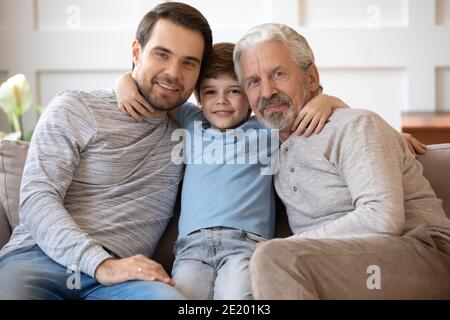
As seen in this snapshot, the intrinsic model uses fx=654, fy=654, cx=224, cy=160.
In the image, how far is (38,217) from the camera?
143 centimetres

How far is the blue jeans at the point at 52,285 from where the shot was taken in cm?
130

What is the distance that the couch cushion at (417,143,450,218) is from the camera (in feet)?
5.35

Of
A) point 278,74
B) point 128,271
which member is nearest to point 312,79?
point 278,74

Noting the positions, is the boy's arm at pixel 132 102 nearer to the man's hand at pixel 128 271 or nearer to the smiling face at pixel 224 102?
the smiling face at pixel 224 102

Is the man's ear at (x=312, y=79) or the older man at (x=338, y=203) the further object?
the man's ear at (x=312, y=79)

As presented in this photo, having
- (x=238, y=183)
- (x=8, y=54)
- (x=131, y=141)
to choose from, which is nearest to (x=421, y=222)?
(x=238, y=183)

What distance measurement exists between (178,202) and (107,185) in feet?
0.72

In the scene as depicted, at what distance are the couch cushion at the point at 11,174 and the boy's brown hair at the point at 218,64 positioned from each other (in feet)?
1.69

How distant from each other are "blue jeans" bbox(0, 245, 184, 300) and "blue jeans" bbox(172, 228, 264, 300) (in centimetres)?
11

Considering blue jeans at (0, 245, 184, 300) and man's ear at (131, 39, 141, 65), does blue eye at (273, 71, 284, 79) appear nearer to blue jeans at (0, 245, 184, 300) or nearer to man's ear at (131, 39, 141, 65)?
man's ear at (131, 39, 141, 65)

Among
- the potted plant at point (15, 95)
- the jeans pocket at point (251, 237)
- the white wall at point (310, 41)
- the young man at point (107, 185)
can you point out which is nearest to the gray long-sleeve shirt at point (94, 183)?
the young man at point (107, 185)

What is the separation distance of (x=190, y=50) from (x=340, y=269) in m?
0.71

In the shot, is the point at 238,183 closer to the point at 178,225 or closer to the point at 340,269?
the point at 178,225

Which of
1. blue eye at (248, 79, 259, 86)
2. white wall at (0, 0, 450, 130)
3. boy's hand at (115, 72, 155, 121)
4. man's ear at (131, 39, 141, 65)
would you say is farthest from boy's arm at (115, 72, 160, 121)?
white wall at (0, 0, 450, 130)
